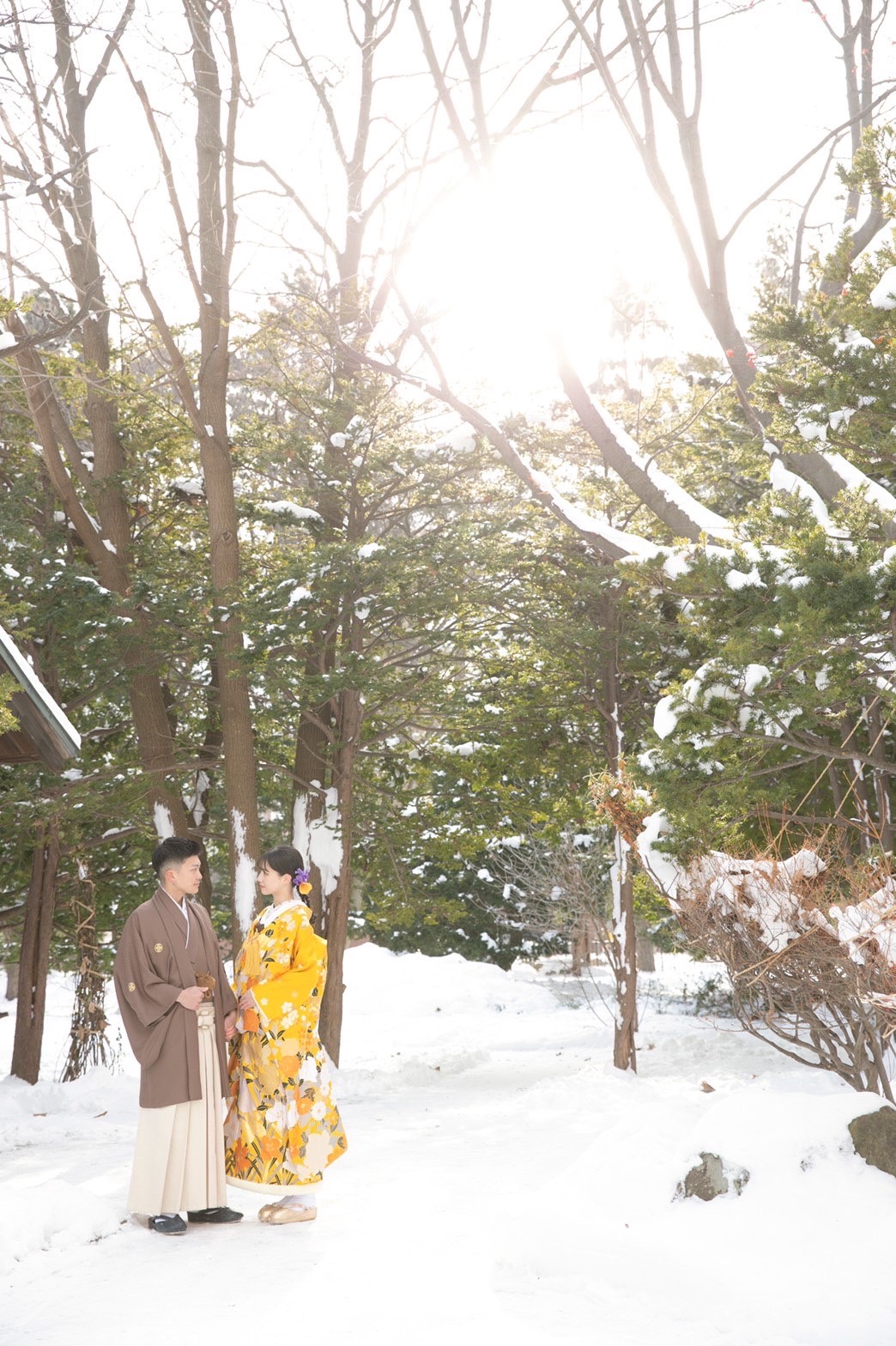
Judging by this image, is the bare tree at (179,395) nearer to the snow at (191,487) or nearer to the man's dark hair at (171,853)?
the snow at (191,487)

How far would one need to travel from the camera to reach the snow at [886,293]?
5.26 meters

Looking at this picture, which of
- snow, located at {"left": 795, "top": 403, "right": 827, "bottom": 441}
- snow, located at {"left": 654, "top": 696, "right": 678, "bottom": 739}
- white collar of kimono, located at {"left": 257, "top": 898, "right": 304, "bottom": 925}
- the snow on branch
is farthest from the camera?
the snow on branch

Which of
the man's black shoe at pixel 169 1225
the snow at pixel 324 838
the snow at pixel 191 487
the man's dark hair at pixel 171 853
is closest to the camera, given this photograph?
the man's black shoe at pixel 169 1225

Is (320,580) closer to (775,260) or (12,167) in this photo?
(12,167)

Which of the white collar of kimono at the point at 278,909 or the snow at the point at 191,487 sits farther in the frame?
the snow at the point at 191,487

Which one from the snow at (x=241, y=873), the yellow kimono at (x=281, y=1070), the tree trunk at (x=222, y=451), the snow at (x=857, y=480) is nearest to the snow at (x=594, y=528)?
the snow at (x=857, y=480)

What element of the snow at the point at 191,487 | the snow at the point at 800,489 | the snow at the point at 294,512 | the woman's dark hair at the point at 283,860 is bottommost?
the woman's dark hair at the point at 283,860

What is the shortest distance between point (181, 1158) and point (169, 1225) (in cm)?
27

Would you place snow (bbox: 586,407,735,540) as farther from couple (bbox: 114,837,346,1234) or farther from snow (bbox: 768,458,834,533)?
couple (bbox: 114,837,346,1234)

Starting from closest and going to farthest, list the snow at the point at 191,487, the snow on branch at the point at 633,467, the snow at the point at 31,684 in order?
the snow at the point at 31,684
the snow on branch at the point at 633,467
the snow at the point at 191,487

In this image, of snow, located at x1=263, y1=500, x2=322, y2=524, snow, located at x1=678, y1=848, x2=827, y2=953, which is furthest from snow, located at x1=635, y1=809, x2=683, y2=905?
snow, located at x1=263, y1=500, x2=322, y2=524

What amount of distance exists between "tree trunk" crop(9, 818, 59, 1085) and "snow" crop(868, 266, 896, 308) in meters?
8.37

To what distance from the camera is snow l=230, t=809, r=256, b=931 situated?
10.1 meters

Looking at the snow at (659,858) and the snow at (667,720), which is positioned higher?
the snow at (667,720)
